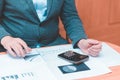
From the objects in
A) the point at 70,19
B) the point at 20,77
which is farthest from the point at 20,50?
the point at 70,19

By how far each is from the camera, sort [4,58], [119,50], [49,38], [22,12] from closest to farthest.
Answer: [4,58] < [119,50] < [22,12] < [49,38]

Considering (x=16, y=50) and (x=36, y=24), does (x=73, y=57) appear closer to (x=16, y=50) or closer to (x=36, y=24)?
(x=16, y=50)

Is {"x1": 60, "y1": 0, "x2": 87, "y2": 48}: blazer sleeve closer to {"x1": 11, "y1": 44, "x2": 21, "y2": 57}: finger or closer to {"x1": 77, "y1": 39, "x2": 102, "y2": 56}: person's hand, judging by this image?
{"x1": 77, "y1": 39, "x2": 102, "y2": 56}: person's hand

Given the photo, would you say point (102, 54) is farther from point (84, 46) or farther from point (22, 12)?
point (22, 12)

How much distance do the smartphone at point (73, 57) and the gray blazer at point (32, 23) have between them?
15 centimetres

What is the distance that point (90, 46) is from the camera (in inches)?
46.5

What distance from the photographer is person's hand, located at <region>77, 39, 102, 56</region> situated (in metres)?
1.11

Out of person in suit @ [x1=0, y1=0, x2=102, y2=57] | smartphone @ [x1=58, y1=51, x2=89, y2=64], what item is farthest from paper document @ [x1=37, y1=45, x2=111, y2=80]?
person in suit @ [x1=0, y1=0, x2=102, y2=57]

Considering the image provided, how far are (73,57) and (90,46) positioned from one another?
159 mm

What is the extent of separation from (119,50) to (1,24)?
22.9 inches

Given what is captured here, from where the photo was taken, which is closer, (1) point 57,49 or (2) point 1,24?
(1) point 57,49

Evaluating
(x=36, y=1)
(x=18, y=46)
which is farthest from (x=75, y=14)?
(x=18, y=46)

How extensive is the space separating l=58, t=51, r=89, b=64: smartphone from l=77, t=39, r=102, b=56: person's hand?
6 cm

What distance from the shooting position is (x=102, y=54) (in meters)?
1.14
